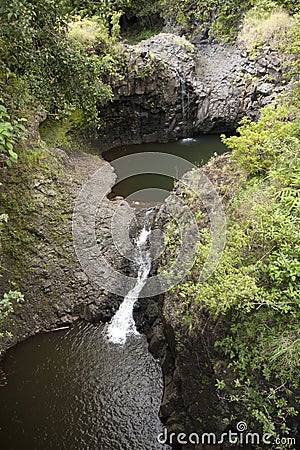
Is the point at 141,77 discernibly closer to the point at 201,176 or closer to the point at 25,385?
the point at 201,176

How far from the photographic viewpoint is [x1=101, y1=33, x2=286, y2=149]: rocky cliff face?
14.5m

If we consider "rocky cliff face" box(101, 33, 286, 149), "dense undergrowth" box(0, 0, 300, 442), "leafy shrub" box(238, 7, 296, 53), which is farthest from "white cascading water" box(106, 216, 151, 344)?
"leafy shrub" box(238, 7, 296, 53)

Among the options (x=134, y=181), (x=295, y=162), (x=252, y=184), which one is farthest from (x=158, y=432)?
(x=134, y=181)

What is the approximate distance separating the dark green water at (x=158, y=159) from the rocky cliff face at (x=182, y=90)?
0.50m

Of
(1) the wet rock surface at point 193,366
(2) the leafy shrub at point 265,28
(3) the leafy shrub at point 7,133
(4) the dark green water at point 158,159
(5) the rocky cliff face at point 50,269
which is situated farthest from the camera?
(2) the leafy shrub at point 265,28

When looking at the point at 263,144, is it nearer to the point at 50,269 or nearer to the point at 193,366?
the point at 193,366

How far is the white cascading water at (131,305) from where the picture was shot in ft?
28.2

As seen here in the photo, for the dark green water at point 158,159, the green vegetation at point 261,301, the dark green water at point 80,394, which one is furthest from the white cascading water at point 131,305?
the green vegetation at point 261,301

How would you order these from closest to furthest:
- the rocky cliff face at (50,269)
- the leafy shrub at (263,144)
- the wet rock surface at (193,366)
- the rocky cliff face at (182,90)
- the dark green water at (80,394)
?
the wet rock surface at (193,366)
the dark green water at (80,394)
the leafy shrub at (263,144)
the rocky cliff face at (50,269)
the rocky cliff face at (182,90)

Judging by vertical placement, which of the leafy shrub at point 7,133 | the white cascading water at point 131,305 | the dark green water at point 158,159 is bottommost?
the white cascading water at point 131,305

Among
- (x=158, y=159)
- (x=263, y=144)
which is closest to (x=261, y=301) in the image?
(x=263, y=144)

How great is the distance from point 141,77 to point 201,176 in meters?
8.39

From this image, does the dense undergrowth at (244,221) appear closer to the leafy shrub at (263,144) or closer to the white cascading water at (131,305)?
the leafy shrub at (263,144)

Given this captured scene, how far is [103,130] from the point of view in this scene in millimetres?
15555
